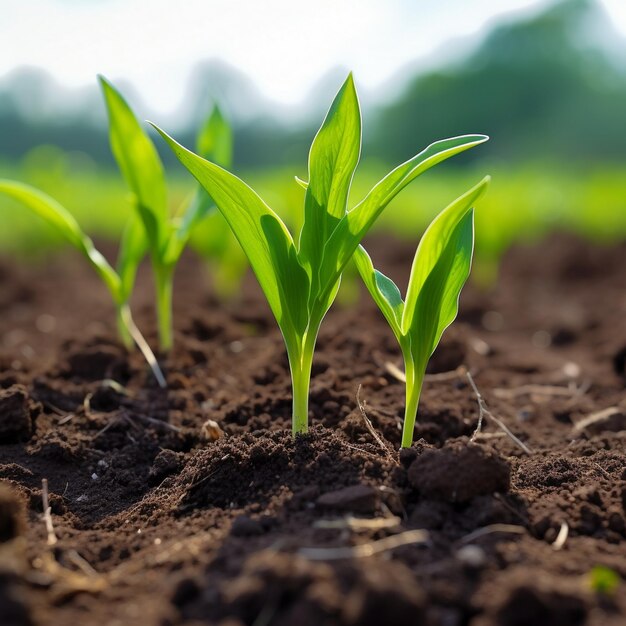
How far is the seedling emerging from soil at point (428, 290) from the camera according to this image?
5.32 feet

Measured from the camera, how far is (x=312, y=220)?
1.66m

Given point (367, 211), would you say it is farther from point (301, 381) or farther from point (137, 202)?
point (137, 202)

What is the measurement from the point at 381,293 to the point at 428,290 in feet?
0.38

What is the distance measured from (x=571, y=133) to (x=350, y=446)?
22.6m

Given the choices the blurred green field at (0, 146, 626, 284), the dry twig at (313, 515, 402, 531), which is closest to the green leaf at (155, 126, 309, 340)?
the dry twig at (313, 515, 402, 531)

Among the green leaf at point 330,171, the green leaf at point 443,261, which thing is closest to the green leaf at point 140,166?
the green leaf at point 330,171

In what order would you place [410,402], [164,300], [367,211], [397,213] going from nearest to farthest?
1. [367,211]
2. [410,402]
3. [164,300]
4. [397,213]

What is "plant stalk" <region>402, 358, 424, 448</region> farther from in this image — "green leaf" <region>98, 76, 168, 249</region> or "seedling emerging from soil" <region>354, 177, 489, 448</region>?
"green leaf" <region>98, 76, 168, 249</region>

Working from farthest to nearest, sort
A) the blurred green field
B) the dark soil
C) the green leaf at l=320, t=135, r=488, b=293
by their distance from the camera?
the blurred green field → the green leaf at l=320, t=135, r=488, b=293 → the dark soil

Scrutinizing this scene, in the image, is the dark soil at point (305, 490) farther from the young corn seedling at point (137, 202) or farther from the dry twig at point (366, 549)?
the young corn seedling at point (137, 202)

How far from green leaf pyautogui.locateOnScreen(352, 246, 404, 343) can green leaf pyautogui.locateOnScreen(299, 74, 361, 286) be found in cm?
11

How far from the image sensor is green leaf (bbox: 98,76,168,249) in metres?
2.56

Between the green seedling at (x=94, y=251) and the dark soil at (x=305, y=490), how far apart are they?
0.11 m

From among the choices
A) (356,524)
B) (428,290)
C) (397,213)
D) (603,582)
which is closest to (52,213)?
(428,290)
